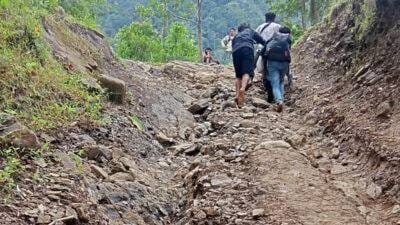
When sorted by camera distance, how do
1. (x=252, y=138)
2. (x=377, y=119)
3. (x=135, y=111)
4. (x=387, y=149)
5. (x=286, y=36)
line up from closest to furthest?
(x=387, y=149)
(x=377, y=119)
(x=252, y=138)
(x=135, y=111)
(x=286, y=36)

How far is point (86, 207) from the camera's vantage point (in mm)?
4082

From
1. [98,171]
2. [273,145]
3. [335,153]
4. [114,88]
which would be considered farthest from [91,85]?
[335,153]

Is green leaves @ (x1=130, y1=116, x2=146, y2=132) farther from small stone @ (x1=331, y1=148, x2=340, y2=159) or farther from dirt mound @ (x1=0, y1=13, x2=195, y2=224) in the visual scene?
small stone @ (x1=331, y1=148, x2=340, y2=159)

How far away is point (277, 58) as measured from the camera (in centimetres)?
872

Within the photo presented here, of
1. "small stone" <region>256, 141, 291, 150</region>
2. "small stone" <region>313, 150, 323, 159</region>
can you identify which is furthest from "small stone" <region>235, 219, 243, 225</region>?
"small stone" <region>313, 150, 323, 159</region>

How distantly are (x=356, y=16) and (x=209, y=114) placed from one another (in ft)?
12.5

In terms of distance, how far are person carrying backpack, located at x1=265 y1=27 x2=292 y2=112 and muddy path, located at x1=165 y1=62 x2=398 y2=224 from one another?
819 mm

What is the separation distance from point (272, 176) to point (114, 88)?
322 centimetres

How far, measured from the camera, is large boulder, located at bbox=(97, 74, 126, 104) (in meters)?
7.38

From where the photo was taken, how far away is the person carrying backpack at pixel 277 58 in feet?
28.6

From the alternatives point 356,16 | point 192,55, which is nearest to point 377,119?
point 356,16

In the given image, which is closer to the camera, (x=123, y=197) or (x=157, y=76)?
(x=123, y=197)

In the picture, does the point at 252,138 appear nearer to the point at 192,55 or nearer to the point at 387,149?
the point at 387,149

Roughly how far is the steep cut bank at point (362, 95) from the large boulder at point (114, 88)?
9.17 feet
